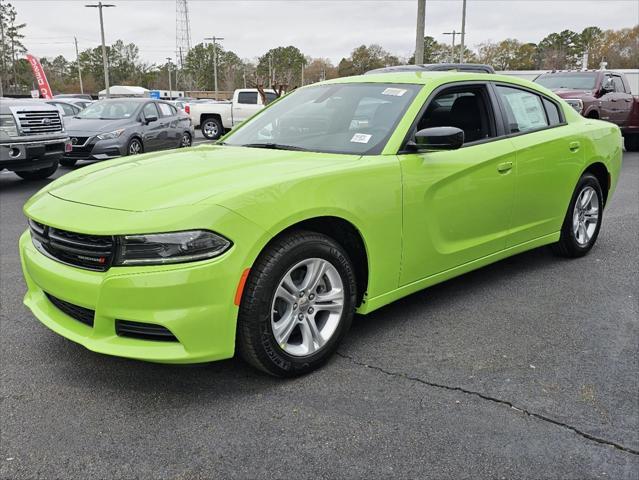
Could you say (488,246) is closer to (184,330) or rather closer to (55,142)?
(184,330)

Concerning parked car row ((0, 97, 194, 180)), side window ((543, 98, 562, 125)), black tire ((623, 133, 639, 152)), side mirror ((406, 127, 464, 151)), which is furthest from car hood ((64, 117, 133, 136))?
black tire ((623, 133, 639, 152))

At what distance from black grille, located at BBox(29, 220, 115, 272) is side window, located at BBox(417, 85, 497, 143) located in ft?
6.99

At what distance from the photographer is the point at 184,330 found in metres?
2.56

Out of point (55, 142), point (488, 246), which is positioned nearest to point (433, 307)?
point (488, 246)

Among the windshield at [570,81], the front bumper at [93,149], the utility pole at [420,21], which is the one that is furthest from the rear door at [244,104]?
the windshield at [570,81]

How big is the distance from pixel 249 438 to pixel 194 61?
115 metres

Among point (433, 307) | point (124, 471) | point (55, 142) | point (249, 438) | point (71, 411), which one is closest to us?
point (124, 471)

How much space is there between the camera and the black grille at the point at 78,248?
103 inches

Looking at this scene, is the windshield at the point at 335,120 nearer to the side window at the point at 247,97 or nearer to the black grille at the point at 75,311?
the black grille at the point at 75,311

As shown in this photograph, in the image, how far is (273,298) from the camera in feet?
9.13

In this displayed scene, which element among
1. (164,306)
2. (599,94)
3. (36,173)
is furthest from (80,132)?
(599,94)

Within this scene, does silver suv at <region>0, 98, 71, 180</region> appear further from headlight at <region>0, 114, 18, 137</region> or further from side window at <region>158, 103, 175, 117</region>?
side window at <region>158, 103, 175, 117</region>

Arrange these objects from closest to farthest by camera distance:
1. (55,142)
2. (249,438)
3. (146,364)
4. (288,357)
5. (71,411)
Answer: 1. (249,438)
2. (71,411)
3. (288,357)
4. (146,364)
5. (55,142)

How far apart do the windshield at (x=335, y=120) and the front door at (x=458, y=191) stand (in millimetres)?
217
